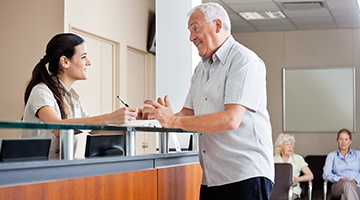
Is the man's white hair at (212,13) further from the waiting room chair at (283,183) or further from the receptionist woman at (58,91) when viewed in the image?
the waiting room chair at (283,183)

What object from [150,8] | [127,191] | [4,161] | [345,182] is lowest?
[345,182]

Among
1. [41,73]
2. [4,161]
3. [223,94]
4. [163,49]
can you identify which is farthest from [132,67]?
[4,161]

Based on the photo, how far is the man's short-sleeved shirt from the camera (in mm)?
2832

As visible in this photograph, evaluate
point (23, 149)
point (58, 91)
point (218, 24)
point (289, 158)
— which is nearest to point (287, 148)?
point (289, 158)

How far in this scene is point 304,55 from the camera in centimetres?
1256

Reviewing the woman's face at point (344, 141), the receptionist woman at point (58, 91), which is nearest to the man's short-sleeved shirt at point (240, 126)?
the receptionist woman at point (58, 91)

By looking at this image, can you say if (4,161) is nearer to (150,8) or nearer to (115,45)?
(115,45)

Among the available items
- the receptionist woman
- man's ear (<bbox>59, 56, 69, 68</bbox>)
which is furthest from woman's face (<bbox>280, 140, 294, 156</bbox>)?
man's ear (<bbox>59, 56, 69, 68</bbox>)

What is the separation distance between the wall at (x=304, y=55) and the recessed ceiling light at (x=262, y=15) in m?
1.48

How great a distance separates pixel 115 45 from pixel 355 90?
215 inches

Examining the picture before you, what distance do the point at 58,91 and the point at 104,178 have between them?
966mm

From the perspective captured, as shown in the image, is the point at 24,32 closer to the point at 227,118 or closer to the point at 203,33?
the point at 203,33

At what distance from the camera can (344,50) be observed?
12375mm

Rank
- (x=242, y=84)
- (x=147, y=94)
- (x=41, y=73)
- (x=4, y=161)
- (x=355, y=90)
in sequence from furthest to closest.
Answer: (x=355, y=90)
(x=147, y=94)
(x=41, y=73)
(x=242, y=84)
(x=4, y=161)
